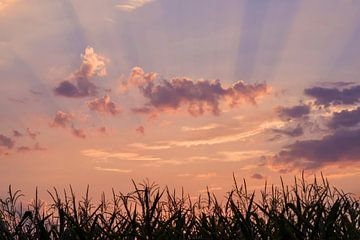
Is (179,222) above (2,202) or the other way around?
the other way around

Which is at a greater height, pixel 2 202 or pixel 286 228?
pixel 2 202

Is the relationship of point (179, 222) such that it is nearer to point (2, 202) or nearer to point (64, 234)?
point (64, 234)

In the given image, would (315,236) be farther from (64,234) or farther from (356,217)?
(64,234)

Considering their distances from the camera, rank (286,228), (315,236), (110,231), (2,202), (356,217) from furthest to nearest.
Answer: (2,202)
(356,217)
(110,231)
(315,236)
(286,228)

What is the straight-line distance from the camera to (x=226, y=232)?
687 cm

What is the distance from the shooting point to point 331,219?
5531 millimetres

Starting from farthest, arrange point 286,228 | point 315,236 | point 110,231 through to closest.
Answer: point 110,231
point 315,236
point 286,228

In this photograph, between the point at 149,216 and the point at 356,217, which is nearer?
the point at 149,216

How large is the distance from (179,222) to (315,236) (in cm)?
177

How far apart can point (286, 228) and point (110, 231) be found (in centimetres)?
219

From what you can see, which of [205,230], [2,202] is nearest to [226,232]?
[205,230]

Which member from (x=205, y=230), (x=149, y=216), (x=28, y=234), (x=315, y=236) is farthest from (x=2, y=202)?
(x=315, y=236)

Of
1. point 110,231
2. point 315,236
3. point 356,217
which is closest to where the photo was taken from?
point 315,236

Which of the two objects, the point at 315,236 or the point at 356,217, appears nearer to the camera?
the point at 315,236
